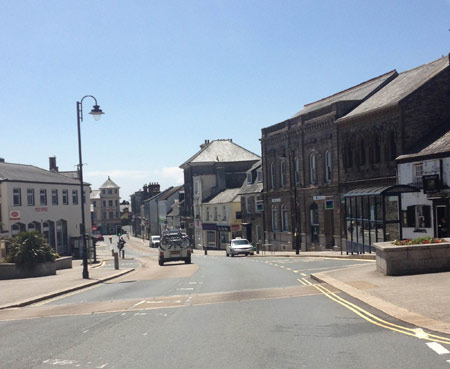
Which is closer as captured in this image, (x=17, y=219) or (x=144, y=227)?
(x=17, y=219)

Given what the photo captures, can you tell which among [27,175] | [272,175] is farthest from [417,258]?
[27,175]

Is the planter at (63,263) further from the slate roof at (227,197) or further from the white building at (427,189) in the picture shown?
the slate roof at (227,197)

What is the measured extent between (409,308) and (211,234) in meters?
67.1

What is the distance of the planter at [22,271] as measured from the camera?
30.5m

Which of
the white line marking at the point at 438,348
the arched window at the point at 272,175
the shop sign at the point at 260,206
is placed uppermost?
the arched window at the point at 272,175

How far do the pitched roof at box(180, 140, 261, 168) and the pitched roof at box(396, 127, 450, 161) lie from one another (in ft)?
164

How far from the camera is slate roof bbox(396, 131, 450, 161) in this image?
31.9 metres

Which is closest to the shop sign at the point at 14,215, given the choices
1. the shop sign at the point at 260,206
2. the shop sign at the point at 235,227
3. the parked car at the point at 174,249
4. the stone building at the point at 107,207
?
the parked car at the point at 174,249

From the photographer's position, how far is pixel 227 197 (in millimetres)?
75875

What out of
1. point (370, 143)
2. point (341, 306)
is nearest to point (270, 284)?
point (341, 306)

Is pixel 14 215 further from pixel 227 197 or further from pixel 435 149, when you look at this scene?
pixel 435 149

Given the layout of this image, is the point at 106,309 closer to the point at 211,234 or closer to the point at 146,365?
the point at 146,365

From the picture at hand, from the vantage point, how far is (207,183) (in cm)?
8238

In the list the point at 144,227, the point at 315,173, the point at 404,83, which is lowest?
the point at 144,227
